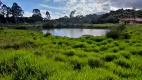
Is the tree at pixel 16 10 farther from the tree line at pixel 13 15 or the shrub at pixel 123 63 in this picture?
the shrub at pixel 123 63

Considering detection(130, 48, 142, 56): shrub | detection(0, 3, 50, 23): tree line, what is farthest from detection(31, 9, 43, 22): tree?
detection(130, 48, 142, 56): shrub

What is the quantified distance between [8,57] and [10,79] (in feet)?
7.37

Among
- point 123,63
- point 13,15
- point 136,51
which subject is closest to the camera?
point 123,63

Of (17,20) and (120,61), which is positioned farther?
(17,20)

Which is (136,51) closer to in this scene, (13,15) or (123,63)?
(123,63)

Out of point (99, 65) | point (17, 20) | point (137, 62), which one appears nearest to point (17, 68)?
point (99, 65)

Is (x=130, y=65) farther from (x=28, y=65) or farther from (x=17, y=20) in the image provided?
(x=17, y=20)

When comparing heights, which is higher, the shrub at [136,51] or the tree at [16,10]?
the tree at [16,10]

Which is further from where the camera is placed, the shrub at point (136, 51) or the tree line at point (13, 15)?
the tree line at point (13, 15)

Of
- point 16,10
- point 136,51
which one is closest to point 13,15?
point 16,10

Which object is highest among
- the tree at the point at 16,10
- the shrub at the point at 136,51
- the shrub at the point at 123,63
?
the tree at the point at 16,10

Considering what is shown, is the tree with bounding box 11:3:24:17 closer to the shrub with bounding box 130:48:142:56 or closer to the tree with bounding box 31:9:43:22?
the tree with bounding box 31:9:43:22

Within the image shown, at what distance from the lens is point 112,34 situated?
25828 millimetres

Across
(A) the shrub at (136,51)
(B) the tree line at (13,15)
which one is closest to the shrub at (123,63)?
Result: (A) the shrub at (136,51)
